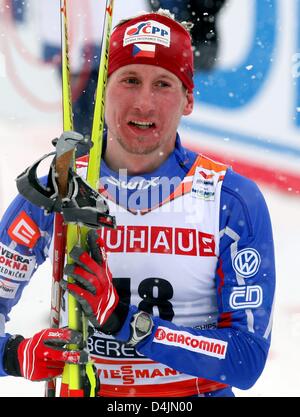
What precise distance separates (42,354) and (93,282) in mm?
423

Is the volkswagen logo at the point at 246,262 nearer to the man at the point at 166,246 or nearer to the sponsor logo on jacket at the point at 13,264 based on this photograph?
the man at the point at 166,246

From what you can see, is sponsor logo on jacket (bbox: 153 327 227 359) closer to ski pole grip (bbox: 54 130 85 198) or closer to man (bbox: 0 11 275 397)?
man (bbox: 0 11 275 397)

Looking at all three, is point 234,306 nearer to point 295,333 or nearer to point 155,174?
point 155,174

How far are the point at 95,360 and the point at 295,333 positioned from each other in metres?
2.75

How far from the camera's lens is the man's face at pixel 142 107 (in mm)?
3092

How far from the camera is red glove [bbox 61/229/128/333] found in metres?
2.56

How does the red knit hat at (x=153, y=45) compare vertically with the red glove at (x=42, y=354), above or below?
above

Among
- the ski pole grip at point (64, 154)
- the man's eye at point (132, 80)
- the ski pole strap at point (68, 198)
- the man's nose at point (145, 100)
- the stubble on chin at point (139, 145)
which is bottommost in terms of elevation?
the ski pole strap at point (68, 198)

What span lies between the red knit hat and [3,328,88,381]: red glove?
46.3 inches

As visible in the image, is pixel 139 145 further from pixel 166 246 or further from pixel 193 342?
pixel 193 342

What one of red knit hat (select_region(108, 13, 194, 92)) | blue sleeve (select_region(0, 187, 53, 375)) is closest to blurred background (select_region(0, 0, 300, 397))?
red knit hat (select_region(108, 13, 194, 92))

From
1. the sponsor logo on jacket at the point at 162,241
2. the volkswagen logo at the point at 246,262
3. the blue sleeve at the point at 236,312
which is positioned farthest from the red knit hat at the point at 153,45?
the volkswagen logo at the point at 246,262

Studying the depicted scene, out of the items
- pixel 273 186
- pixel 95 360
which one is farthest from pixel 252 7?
pixel 95 360

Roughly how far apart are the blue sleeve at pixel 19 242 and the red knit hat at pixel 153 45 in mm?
688
